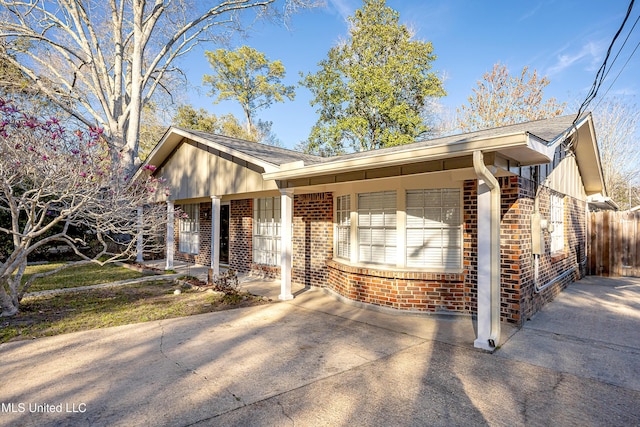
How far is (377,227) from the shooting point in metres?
6.65

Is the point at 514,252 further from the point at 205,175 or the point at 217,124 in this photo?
the point at 217,124

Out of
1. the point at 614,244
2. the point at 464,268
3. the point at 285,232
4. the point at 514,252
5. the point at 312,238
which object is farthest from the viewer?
the point at 614,244

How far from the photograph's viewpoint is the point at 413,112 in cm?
1992

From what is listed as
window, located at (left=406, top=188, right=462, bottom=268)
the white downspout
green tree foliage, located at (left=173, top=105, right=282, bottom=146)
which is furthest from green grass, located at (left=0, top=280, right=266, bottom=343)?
green tree foliage, located at (left=173, top=105, right=282, bottom=146)

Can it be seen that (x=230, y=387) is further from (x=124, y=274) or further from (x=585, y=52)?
(x=585, y=52)

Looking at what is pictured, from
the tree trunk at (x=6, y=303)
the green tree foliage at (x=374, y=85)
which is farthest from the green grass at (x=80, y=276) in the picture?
the green tree foliage at (x=374, y=85)

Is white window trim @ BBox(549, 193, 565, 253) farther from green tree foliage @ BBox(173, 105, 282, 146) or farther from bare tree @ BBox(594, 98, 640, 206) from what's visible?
green tree foliage @ BBox(173, 105, 282, 146)

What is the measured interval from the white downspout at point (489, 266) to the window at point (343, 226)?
3091mm

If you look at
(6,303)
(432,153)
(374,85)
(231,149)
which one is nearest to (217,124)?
(374,85)

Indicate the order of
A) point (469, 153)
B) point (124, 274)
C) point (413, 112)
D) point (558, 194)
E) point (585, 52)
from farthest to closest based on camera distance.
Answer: point (413, 112)
point (585, 52)
point (124, 274)
point (558, 194)
point (469, 153)

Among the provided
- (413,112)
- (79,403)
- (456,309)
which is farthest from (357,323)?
(413,112)

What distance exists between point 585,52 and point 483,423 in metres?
14.2

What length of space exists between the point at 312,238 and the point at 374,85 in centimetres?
1399

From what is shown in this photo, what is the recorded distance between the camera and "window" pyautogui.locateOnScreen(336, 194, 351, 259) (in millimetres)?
7309
